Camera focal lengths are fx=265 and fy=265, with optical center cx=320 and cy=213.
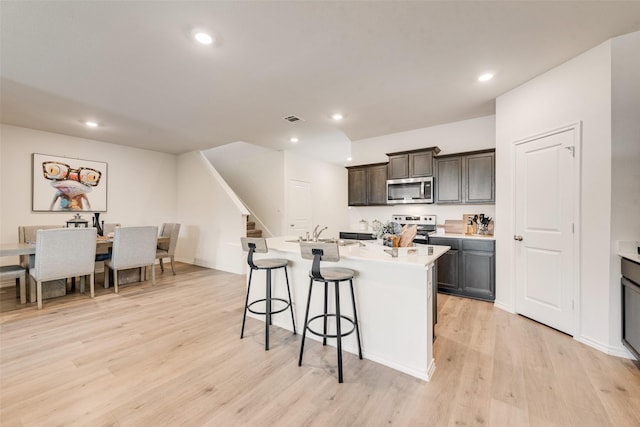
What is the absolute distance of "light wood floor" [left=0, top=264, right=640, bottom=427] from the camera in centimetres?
156

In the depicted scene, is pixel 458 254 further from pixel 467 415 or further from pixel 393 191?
pixel 467 415

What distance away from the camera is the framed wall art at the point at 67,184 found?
4.49 meters

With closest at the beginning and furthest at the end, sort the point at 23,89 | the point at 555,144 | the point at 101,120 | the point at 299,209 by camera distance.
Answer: the point at 555,144
the point at 23,89
the point at 101,120
the point at 299,209

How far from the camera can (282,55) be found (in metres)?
2.36

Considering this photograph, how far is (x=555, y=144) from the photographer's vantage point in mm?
2637

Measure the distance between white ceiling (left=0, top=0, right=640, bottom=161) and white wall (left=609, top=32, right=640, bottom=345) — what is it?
0.21m

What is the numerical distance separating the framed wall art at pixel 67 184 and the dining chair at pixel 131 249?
166 cm

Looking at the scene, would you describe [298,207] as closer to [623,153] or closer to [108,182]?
[108,182]

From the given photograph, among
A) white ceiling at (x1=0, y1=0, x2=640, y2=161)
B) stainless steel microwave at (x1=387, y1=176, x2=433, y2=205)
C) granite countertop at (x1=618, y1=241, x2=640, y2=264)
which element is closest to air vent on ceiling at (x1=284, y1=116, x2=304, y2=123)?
white ceiling at (x1=0, y1=0, x2=640, y2=161)

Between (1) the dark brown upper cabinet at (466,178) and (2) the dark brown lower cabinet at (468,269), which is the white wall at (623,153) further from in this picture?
(1) the dark brown upper cabinet at (466,178)

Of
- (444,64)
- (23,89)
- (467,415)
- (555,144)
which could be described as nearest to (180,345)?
(467,415)

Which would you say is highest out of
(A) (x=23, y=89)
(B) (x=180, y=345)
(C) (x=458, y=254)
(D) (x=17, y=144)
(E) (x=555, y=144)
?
(A) (x=23, y=89)

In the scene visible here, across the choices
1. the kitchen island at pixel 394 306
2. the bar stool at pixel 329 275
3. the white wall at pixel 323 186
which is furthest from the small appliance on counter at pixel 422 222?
the white wall at pixel 323 186

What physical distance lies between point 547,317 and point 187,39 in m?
4.25
